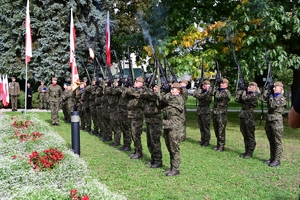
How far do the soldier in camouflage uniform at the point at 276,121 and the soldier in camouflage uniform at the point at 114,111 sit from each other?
429 cm

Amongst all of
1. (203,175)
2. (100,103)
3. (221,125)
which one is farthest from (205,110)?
(203,175)

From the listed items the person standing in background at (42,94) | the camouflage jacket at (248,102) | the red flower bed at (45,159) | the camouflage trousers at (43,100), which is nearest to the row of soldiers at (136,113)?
the camouflage jacket at (248,102)

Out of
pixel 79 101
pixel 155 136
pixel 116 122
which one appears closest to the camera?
pixel 155 136

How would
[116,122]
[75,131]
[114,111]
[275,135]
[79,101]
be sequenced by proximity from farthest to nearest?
[79,101] → [114,111] → [116,122] → [275,135] → [75,131]

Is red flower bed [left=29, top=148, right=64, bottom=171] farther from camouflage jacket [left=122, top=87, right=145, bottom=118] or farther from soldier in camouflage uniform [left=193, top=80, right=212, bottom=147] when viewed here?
soldier in camouflage uniform [left=193, top=80, right=212, bottom=147]

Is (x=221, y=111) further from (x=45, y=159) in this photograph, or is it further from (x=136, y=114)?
(x=45, y=159)

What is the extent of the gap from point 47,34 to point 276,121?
20274 mm

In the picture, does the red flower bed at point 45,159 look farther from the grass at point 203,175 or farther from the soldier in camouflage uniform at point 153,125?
the soldier in camouflage uniform at point 153,125

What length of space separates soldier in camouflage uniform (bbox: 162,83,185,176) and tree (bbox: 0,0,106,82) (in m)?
18.3

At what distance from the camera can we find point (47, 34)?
1012 inches

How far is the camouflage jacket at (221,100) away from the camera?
10.4 metres

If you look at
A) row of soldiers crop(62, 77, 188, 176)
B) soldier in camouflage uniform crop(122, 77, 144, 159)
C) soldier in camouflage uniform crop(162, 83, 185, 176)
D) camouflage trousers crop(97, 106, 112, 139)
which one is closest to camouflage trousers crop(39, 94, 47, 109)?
row of soldiers crop(62, 77, 188, 176)

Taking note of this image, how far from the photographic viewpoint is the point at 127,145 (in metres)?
10.6

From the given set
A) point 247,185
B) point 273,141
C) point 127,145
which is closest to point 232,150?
point 273,141
